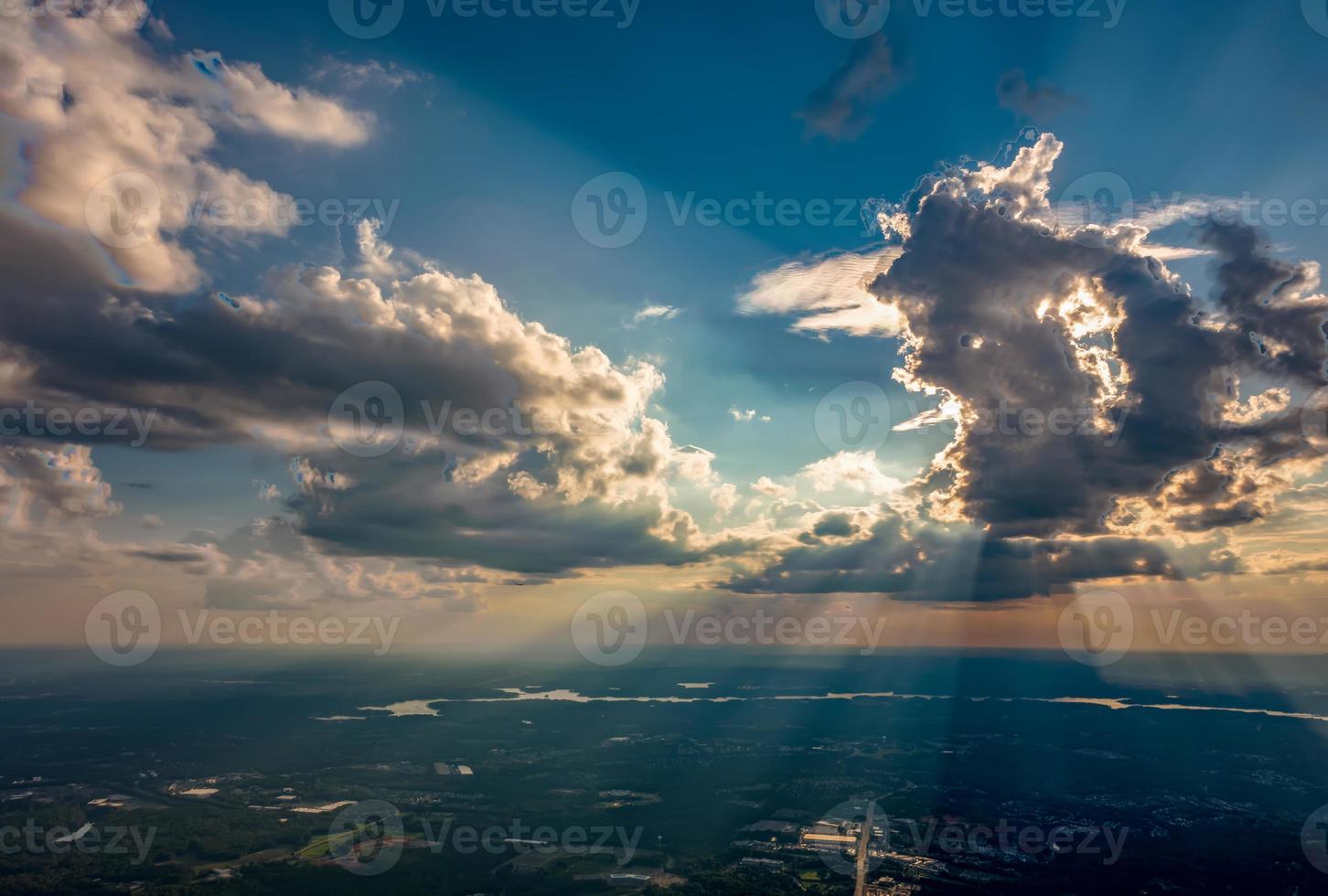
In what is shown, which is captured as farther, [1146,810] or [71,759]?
[71,759]

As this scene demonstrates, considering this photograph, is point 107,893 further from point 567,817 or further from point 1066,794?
point 1066,794

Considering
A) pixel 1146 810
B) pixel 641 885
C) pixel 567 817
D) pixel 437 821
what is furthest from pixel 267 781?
pixel 1146 810
